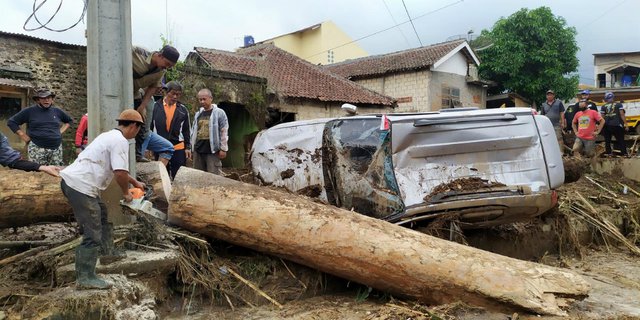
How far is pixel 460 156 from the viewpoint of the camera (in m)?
4.71

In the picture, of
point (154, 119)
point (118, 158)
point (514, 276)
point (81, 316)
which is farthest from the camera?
point (154, 119)

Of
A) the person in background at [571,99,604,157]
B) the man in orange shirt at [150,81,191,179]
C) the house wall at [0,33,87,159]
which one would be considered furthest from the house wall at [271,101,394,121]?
the man in orange shirt at [150,81,191,179]

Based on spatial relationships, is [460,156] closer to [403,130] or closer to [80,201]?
[403,130]

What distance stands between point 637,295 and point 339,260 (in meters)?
3.18

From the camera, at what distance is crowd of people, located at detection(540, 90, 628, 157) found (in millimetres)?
9219

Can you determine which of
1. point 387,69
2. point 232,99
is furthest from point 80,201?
point 387,69

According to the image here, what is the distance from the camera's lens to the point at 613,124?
31.3 ft

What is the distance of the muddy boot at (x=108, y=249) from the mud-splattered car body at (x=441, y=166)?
2.03 meters

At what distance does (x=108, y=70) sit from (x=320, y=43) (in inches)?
1303

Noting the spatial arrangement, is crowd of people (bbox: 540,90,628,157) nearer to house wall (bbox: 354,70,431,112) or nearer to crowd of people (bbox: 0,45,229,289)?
crowd of people (bbox: 0,45,229,289)

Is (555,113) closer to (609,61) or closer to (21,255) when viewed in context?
(21,255)

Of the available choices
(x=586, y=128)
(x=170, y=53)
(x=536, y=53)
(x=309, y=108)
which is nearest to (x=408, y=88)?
(x=536, y=53)

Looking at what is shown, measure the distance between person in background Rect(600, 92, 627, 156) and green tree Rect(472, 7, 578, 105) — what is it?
51.8ft

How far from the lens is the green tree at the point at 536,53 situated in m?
24.3
